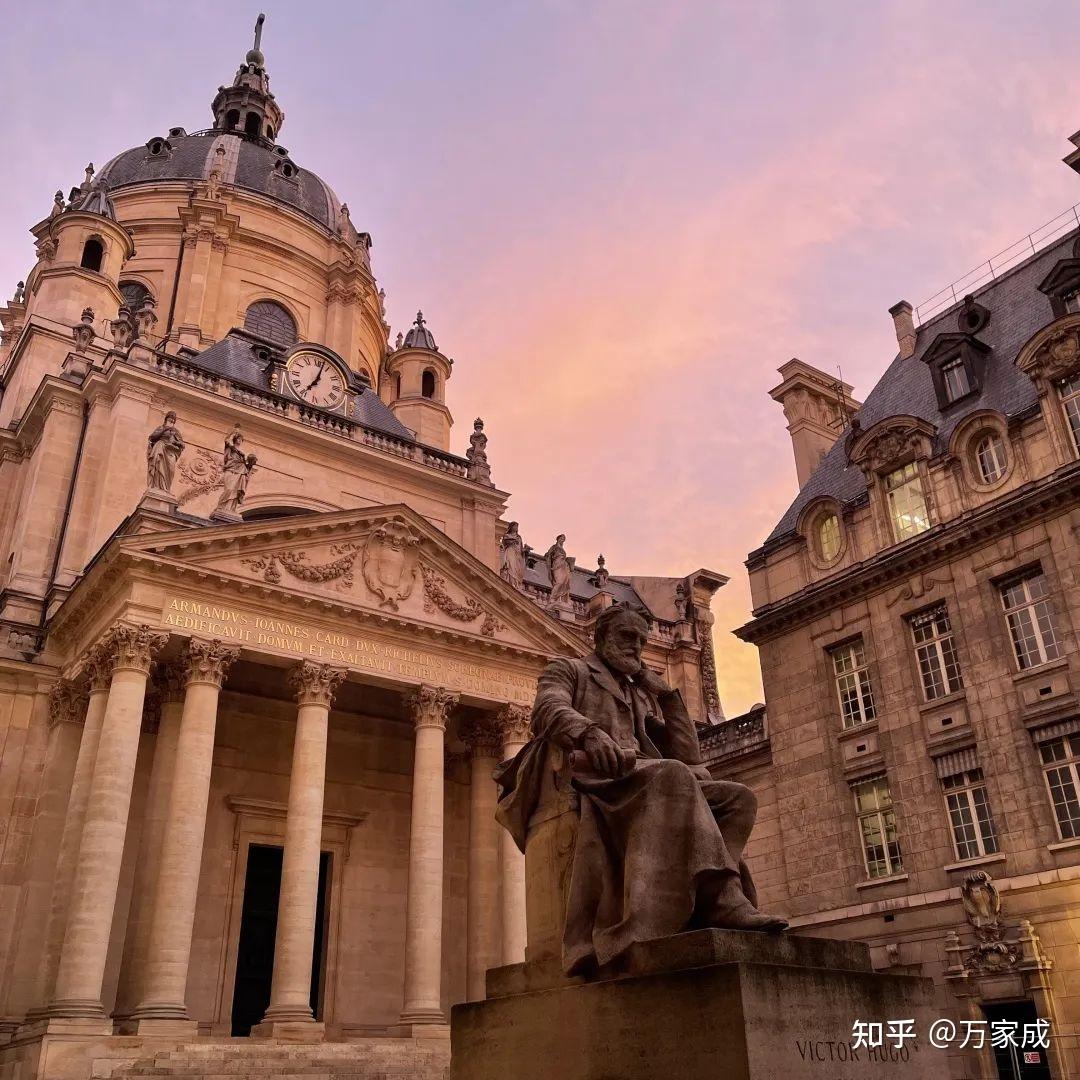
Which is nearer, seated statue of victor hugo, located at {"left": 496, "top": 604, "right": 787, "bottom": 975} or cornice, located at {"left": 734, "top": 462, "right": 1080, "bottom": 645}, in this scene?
seated statue of victor hugo, located at {"left": 496, "top": 604, "right": 787, "bottom": 975}

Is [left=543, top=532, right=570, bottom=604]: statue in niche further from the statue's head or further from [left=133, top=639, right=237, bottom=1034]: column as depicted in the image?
the statue's head

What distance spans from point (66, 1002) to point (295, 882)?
4.65 metres

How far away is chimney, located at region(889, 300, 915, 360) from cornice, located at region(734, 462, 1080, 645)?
7.54 meters

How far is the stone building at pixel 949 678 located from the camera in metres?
18.7

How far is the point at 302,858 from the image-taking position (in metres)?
21.4

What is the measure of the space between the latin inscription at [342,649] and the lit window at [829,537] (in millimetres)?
8375

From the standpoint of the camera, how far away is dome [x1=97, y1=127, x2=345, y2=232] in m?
47.3

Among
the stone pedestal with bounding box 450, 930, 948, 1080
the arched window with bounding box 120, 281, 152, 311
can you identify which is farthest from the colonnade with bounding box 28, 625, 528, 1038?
the arched window with bounding box 120, 281, 152, 311

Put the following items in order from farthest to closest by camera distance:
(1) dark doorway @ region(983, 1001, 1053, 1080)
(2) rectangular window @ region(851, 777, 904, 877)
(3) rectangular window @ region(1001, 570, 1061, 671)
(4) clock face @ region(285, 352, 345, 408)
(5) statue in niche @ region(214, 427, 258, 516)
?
1. (4) clock face @ region(285, 352, 345, 408)
2. (5) statue in niche @ region(214, 427, 258, 516)
3. (2) rectangular window @ region(851, 777, 904, 877)
4. (3) rectangular window @ region(1001, 570, 1061, 671)
5. (1) dark doorway @ region(983, 1001, 1053, 1080)

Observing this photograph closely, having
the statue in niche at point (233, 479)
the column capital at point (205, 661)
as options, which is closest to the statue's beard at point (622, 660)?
the column capital at point (205, 661)

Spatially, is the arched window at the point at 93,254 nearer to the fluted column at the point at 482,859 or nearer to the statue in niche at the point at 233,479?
the statue in niche at the point at 233,479

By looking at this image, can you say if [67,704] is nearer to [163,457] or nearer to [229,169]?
[163,457]

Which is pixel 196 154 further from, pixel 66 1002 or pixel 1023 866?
pixel 1023 866

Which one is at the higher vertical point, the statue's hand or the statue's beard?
the statue's beard
